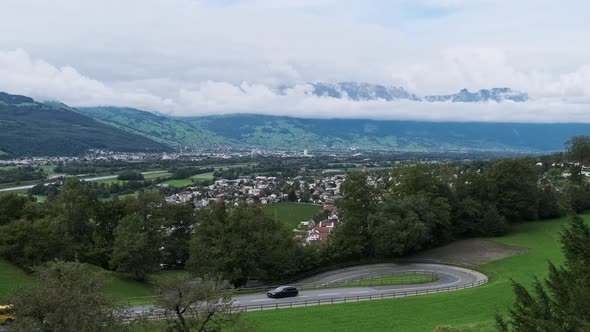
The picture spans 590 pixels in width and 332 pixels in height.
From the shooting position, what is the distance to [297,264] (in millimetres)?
47031

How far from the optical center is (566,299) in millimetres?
15828

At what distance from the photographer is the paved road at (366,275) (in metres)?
33.5

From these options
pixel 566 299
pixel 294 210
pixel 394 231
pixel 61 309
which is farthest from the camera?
pixel 294 210

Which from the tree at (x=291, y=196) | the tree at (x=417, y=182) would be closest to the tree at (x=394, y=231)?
the tree at (x=417, y=182)

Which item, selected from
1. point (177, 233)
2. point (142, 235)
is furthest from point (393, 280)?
point (177, 233)

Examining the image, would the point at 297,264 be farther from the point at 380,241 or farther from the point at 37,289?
the point at 37,289

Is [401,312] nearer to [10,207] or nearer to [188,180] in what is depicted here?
[10,207]

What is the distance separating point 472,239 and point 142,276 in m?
38.4

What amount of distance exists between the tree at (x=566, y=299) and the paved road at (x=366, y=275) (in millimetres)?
18528

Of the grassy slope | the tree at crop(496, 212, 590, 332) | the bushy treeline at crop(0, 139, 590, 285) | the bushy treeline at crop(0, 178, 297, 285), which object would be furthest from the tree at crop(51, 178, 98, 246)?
the tree at crop(496, 212, 590, 332)

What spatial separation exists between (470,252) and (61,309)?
45.3 metres

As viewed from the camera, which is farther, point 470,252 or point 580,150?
point 580,150

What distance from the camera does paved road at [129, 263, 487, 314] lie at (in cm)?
3347

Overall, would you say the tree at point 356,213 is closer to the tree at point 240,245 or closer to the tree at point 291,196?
the tree at point 240,245
